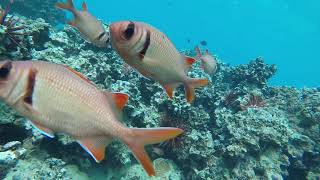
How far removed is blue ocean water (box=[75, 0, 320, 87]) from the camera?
132375mm

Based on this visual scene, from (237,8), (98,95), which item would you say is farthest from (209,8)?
(98,95)

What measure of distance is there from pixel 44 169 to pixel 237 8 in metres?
140

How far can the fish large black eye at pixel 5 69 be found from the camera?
7.69 ft

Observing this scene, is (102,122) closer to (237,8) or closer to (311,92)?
(311,92)

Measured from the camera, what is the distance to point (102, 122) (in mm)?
2609

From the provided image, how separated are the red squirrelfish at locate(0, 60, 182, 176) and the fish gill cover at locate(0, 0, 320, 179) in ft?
9.23

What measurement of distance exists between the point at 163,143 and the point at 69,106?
450 cm

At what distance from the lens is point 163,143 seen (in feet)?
22.3

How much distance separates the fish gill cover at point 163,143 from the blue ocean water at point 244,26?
114397mm

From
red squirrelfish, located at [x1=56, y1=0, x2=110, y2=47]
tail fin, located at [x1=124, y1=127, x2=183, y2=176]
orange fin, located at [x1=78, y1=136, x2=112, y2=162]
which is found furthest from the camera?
red squirrelfish, located at [x1=56, y1=0, x2=110, y2=47]

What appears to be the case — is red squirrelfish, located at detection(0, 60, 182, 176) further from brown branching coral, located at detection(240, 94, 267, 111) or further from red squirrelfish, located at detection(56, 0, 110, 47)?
brown branching coral, located at detection(240, 94, 267, 111)

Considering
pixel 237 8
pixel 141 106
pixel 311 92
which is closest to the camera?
pixel 141 106

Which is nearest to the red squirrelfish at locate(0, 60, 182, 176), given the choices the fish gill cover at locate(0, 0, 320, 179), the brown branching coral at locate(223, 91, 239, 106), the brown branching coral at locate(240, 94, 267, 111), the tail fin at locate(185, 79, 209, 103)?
the tail fin at locate(185, 79, 209, 103)

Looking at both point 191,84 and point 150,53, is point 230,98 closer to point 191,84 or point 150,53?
point 191,84
